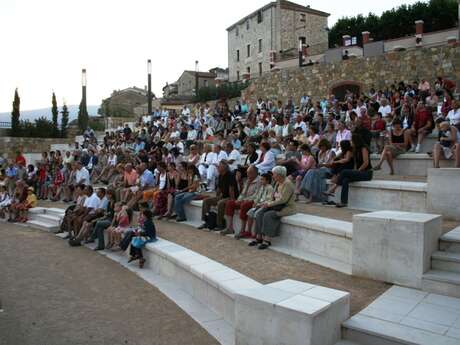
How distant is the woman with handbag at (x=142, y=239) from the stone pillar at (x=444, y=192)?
4.82 metres

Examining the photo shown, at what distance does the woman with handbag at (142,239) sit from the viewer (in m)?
8.16

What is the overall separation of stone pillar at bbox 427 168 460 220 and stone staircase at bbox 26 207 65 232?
383 inches

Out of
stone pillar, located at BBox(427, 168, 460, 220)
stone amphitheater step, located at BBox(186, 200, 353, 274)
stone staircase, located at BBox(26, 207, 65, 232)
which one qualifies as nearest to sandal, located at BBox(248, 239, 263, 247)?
stone amphitheater step, located at BBox(186, 200, 353, 274)

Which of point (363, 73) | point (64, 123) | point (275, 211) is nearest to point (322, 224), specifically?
point (275, 211)

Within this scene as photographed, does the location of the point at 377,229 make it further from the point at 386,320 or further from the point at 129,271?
the point at 129,271

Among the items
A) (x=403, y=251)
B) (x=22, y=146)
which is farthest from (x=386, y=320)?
(x=22, y=146)

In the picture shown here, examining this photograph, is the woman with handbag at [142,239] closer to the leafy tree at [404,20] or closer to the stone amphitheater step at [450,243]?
the stone amphitheater step at [450,243]

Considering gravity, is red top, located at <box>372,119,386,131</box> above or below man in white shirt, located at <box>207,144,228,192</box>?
above

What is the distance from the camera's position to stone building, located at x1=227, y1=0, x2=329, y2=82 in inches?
1885

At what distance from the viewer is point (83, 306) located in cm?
611

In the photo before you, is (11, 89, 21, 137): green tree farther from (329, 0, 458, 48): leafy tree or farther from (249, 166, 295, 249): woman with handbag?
(329, 0, 458, 48): leafy tree

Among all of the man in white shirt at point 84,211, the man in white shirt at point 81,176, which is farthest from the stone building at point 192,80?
the man in white shirt at point 84,211

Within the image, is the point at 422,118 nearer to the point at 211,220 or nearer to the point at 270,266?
the point at 211,220

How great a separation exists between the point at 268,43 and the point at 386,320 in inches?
1890
